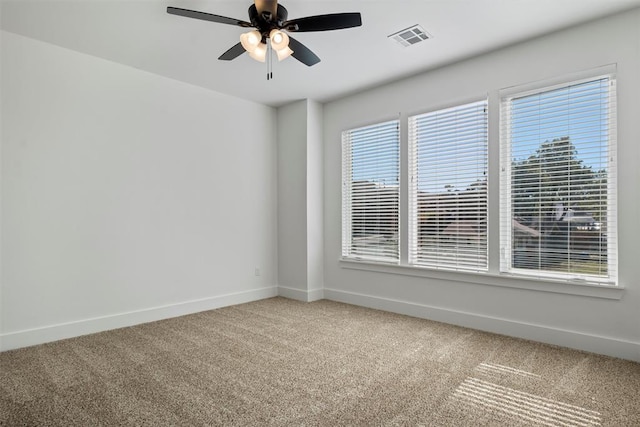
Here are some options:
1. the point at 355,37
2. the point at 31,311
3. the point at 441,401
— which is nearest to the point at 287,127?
the point at 355,37

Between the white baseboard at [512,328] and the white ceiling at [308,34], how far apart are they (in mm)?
2698

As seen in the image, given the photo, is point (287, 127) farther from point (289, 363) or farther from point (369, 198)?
point (289, 363)

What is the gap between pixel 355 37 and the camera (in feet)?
11.1

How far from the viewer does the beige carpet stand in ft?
7.09

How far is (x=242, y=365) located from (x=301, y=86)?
3304 millimetres

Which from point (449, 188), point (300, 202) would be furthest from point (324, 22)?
point (300, 202)

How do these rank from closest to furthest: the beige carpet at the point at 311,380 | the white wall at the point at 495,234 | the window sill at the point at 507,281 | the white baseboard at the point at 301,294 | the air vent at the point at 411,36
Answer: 1. the beige carpet at the point at 311,380
2. the white wall at the point at 495,234
3. the window sill at the point at 507,281
4. the air vent at the point at 411,36
5. the white baseboard at the point at 301,294

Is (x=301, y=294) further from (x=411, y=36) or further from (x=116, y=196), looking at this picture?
(x=411, y=36)

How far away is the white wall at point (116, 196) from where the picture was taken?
3.32m

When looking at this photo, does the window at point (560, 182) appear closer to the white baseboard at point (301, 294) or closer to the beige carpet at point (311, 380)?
the beige carpet at point (311, 380)

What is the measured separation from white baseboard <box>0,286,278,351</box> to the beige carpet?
0.12 meters

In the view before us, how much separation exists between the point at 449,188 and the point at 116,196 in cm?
362

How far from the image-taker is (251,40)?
2.61 meters

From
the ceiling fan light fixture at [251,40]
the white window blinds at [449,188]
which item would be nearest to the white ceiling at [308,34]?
the ceiling fan light fixture at [251,40]
